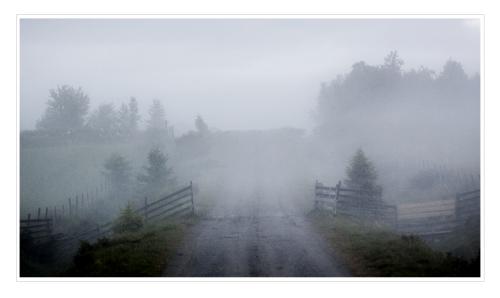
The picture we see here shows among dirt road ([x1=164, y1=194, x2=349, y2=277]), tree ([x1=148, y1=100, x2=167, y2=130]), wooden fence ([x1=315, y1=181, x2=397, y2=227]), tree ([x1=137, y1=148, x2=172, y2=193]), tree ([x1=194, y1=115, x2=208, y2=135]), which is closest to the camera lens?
dirt road ([x1=164, y1=194, x2=349, y2=277])

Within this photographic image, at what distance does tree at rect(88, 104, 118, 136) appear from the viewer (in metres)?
46.4

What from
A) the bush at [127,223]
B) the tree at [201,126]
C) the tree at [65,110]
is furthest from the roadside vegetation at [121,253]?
the tree at [201,126]

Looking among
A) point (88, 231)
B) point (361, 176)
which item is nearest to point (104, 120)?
point (88, 231)

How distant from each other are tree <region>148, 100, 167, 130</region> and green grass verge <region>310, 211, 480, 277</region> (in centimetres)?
4022

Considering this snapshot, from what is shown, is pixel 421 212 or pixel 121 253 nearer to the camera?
pixel 121 253

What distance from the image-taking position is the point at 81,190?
101ft

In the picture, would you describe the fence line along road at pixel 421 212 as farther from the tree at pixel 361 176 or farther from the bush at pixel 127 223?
the bush at pixel 127 223

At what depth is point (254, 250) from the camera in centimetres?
1284

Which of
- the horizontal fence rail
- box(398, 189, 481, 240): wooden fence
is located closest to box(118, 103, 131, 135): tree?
the horizontal fence rail

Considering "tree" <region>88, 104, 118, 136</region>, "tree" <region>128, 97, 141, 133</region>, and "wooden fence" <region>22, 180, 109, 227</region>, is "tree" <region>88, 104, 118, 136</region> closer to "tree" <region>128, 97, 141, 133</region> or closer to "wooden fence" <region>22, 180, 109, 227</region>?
"tree" <region>128, 97, 141, 133</region>

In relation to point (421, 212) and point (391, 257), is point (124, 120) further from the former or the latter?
point (391, 257)

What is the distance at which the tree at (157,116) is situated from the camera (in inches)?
2005

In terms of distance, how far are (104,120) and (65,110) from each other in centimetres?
960
